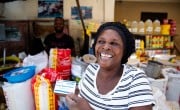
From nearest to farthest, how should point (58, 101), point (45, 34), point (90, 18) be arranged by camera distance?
point (58, 101), point (45, 34), point (90, 18)

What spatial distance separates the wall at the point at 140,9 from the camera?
6996mm

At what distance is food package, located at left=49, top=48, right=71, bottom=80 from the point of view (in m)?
2.51

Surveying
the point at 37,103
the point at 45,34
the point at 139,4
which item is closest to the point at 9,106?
the point at 37,103

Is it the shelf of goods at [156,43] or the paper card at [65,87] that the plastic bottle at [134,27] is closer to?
the shelf of goods at [156,43]

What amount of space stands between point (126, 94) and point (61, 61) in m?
1.28

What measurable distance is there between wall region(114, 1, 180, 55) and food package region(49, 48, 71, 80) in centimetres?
452

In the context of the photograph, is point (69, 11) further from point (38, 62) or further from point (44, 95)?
point (44, 95)

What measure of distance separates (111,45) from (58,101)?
3.18 ft

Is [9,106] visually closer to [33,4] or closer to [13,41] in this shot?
[13,41]

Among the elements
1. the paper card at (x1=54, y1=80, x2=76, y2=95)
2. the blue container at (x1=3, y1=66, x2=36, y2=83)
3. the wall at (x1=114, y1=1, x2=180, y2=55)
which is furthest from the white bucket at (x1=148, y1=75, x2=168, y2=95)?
the wall at (x1=114, y1=1, x2=180, y2=55)

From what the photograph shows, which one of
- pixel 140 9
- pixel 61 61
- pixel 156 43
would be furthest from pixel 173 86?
pixel 140 9

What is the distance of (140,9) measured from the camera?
7.09 meters

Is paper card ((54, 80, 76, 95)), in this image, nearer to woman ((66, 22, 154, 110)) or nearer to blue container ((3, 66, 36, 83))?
woman ((66, 22, 154, 110))

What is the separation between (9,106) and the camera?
2330 millimetres
